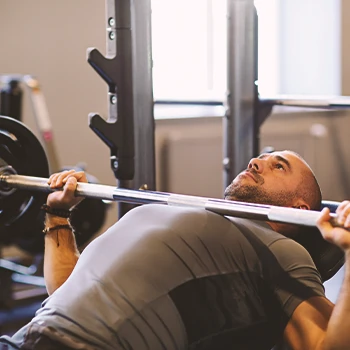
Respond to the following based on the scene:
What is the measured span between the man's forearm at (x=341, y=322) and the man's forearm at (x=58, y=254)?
32.5 inches

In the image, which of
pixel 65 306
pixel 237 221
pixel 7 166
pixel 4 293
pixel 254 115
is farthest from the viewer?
pixel 4 293

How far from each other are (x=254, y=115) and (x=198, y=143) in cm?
174

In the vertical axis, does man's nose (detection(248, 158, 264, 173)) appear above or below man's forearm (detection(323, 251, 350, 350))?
above

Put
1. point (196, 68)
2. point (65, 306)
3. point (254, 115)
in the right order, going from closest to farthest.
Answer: point (65, 306) < point (254, 115) < point (196, 68)

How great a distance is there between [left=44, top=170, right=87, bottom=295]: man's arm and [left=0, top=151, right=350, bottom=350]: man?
1.01 ft

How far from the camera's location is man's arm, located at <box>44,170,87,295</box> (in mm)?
1940

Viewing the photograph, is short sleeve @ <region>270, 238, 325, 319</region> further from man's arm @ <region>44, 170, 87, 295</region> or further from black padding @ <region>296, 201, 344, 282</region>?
man's arm @ <region>44, 170, 87, 295</region>

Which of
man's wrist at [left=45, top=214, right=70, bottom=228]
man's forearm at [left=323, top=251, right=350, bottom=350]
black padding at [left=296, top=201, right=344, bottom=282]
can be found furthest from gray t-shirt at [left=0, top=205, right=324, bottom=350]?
man's wrist at [left=45, top=214, right=70, bottom=228]

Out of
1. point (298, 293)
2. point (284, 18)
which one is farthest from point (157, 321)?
point (284, 18)

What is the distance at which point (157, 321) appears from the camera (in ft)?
4.92

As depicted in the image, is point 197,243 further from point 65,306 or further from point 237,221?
point 65,306

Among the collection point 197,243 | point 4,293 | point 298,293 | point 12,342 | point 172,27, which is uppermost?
point 172,27

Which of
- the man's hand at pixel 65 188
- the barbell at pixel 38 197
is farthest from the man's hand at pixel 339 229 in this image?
the man's hand at pixel 65 188

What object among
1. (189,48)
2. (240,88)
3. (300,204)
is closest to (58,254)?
(300,204)
